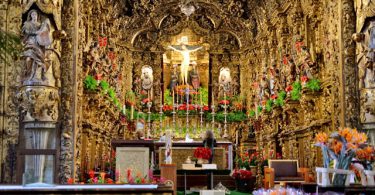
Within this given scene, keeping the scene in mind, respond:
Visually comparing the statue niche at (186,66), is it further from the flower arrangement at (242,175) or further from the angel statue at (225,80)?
the flower arrangement at (242,175)

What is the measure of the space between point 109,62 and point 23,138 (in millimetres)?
8356

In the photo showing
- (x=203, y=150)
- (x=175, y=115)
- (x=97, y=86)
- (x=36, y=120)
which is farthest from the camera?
(x=175, y=115)

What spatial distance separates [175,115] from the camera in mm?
23953

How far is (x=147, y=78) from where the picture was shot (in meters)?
25.0

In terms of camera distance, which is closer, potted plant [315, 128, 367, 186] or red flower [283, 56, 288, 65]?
potted plant [315, 128, 367, 186]

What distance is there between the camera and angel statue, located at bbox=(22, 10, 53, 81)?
1056cm

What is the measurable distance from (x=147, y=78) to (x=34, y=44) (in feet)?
47.5

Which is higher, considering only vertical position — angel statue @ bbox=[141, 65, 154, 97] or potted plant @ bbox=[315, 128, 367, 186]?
angel statue @ bbox=[141, 65, 154, 97]

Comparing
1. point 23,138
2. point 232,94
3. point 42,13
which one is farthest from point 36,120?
point 232,94

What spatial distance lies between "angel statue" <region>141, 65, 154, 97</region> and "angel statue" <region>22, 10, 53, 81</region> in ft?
46.5

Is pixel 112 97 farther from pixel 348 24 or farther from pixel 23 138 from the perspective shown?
pixel 348 24

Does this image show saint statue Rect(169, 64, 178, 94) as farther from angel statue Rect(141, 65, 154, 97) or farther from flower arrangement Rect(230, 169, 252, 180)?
flower arrangement Rect(230, 169, 252, 180)

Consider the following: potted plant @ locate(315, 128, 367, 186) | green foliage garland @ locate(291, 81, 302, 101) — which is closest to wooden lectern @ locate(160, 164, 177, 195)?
potted plant @ locate(315, 128, 367, 186)

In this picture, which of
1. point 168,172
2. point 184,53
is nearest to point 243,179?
point 168,172
